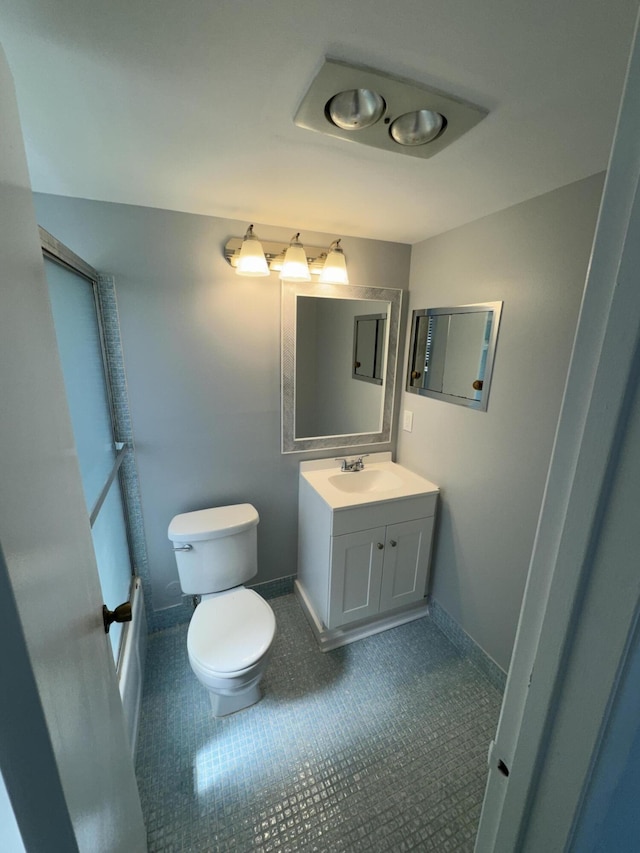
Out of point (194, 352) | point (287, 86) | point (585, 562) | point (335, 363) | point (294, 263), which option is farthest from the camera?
point (335, 363)

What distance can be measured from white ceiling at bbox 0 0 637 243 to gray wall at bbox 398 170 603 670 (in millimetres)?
164

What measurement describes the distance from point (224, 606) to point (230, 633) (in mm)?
154

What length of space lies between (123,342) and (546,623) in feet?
5.76

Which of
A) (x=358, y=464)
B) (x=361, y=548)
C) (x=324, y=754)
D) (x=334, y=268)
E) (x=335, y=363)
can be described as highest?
(x=334, y=268)

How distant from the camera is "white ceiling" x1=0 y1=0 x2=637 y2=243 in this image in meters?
0.59

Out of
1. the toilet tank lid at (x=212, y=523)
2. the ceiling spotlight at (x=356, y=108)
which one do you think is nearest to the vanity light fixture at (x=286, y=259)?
the ceiling spotlight at (x=356, y=108)

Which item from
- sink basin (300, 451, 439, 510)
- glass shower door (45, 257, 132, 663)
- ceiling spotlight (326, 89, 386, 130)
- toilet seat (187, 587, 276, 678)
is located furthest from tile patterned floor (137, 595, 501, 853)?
ceiling spotlight (326, 89, 386, 130)

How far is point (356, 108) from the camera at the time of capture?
2.58ft

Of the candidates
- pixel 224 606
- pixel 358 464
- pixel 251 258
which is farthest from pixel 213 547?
pixel 251 258

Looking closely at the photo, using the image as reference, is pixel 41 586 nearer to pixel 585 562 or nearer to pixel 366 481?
pixel 585 562

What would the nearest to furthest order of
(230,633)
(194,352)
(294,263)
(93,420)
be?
(93,420), (230,633), (294,263), (194,352)

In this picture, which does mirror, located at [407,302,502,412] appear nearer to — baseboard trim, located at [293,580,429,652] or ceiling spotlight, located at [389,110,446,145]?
ceiling spotlight, located at [389,110,446,145]

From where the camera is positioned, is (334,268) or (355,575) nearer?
(334,268)

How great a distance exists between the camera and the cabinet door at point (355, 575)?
1643mm
